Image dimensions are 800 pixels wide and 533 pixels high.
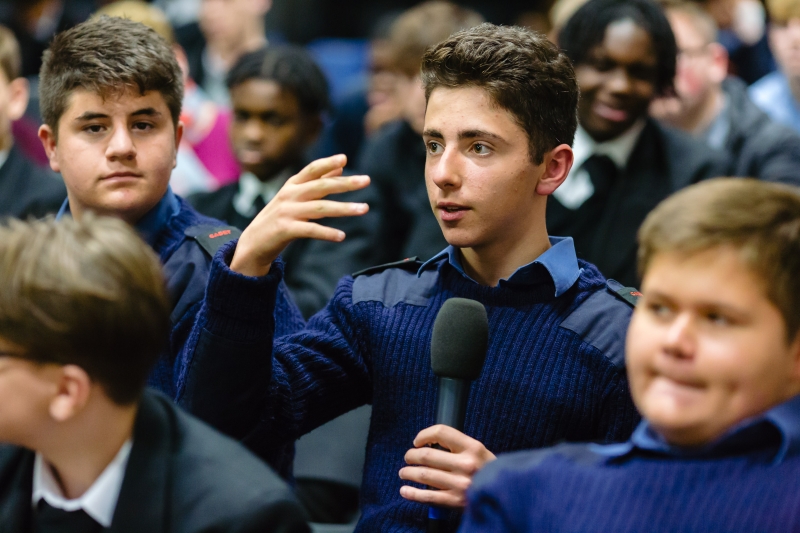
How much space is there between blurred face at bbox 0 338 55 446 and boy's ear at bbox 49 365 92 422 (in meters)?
0.01

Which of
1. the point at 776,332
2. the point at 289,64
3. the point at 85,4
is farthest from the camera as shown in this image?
the point at 85,4

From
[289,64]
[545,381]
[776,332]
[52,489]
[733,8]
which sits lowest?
[52,489]

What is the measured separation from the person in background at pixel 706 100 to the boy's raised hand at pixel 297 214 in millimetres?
1991

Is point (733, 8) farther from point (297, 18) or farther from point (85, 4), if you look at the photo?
point (85, 4)

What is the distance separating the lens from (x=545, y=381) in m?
1.69

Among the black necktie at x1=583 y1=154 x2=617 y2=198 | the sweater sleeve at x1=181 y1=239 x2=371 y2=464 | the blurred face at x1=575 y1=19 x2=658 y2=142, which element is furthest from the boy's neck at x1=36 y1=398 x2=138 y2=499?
the blurred face at x1=575 y1=19 x2=658 y2=142

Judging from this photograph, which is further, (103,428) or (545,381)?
(545,381)

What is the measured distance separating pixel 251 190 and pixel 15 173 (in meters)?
0.71

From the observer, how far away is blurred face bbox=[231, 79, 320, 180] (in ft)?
10.9

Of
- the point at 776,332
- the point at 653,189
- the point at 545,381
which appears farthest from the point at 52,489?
the point at 653,189

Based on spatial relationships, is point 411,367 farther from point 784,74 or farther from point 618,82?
point 784,74

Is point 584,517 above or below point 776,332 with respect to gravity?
below

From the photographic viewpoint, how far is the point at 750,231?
1249mm

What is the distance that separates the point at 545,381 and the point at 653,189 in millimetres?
1453
